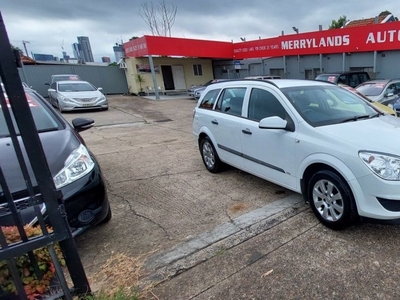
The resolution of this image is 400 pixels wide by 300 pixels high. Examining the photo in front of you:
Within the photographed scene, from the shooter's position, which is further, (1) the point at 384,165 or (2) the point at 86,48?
(2) the point at 86,48

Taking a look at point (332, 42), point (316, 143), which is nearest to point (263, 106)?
point (316, 143)

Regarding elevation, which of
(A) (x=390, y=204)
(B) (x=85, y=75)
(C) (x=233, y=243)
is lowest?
(C) (x=233, y=243)

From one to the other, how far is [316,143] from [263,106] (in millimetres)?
1058

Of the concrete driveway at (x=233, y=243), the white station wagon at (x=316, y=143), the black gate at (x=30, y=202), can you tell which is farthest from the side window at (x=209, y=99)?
the black gate at (x=30, y=202)

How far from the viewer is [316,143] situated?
2.82 m

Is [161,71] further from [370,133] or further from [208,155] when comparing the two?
[370,133]

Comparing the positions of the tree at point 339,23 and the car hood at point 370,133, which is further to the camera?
the tree at point 339,23

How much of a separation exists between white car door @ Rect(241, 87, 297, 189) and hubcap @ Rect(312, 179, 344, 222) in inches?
13.2

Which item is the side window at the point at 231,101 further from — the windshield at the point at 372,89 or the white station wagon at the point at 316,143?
the windshield at the point at 372,89

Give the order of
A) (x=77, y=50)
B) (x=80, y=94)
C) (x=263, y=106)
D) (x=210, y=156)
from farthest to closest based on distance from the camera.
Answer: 1. (x=77, y=50)
2. (x=80, y=94)
3. (x=210, y=156)
4. (x=263, y=106)

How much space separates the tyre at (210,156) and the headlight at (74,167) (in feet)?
7.41

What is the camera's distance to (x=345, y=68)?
15.2 m

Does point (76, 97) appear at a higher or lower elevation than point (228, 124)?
higher

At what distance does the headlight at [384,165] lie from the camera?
237cm
